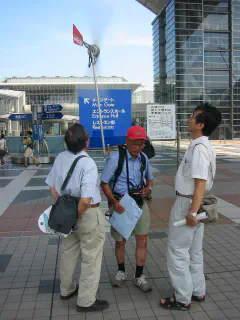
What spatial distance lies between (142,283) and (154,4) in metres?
46.7

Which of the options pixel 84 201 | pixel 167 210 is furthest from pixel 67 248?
pixel 167 210

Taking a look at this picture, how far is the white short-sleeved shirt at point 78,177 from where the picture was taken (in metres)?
3.06

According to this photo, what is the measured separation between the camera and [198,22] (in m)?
42.8

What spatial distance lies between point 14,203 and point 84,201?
5.66 meters

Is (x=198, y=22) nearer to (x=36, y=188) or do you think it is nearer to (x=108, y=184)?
(x=36, y=188)

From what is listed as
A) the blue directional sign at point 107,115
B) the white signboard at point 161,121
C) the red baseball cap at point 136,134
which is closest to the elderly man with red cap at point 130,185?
the red baseball cap at point 136,134

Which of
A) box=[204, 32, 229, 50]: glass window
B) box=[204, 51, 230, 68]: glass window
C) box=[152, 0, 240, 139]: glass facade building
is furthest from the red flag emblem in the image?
box=[204, 32, 229, 50]: glass window

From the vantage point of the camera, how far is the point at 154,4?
148ft

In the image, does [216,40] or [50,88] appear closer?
[216,40]

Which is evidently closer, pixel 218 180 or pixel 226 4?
pixel 218 180

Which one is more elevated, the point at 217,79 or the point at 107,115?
the point at 217,79

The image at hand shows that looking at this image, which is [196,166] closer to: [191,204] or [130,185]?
[191,204]

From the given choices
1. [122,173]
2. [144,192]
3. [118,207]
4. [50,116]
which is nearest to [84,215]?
[118,207]

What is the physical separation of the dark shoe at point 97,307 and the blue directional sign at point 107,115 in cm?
649
